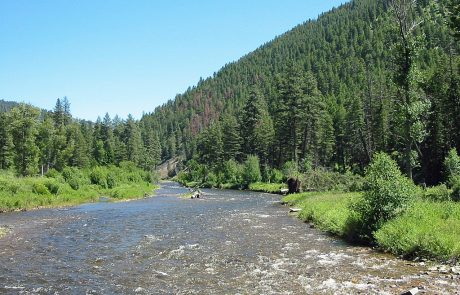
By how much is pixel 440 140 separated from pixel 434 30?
137 m

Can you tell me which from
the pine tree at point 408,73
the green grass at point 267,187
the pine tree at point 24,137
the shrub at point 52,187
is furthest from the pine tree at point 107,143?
the pine tree at point 408,73

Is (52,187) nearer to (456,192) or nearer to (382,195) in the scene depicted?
(382,195)

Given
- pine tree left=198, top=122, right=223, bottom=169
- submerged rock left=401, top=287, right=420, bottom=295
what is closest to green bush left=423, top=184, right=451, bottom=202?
submerged rock left=401, top=287, right=420, bottom=295

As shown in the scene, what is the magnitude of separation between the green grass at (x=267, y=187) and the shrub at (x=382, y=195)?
4764 centimetres

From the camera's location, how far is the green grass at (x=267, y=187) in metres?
72.2

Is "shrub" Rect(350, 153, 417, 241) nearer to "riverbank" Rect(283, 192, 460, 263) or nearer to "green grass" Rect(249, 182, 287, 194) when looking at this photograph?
"riverbank" Rect(283, 192, 460, 263)

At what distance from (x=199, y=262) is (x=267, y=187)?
192ft

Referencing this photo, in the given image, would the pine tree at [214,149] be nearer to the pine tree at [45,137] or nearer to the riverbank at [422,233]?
the pine tree at [45,137]

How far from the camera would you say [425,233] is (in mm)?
18578

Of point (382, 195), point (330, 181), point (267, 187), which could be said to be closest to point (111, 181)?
point (267, 187)

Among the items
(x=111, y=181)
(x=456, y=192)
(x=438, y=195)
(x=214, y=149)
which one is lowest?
(x=438, y=195)

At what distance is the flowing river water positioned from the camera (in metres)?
15.1

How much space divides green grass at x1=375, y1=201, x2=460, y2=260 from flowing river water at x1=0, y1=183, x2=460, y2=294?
990 mm

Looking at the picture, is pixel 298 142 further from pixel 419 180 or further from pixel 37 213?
pixel 37 213
